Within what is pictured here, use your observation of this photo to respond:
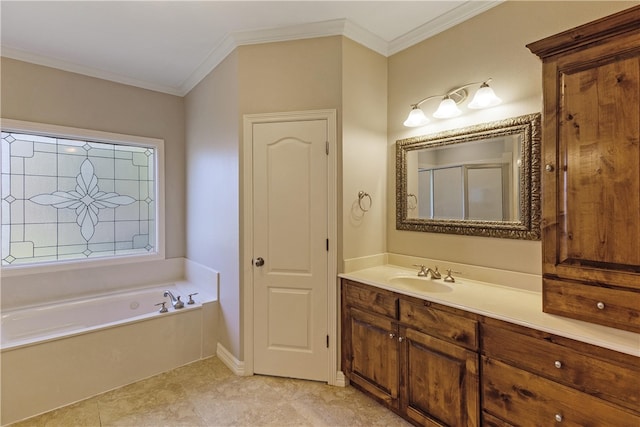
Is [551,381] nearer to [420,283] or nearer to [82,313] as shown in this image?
[420,283]

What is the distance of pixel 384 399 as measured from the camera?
6.54ft

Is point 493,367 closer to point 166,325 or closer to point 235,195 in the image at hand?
point 235,195

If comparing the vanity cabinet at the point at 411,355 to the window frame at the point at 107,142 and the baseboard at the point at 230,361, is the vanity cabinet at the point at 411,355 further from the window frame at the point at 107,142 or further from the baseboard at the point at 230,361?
the window frame at the point at 107,142

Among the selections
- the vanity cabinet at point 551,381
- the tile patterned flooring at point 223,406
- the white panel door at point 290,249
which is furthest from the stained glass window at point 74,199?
the vanity cabinet at point 551,381

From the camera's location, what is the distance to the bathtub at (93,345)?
2014 mm

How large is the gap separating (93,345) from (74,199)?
157 centimetres

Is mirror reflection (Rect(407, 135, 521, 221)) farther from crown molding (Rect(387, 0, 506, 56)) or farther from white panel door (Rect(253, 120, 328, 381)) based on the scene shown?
crown molding (Rect(387, 0, 506, 56))

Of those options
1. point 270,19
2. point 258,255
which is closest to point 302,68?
point 270,19

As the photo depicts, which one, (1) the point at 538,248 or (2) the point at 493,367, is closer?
(2) the point at 493,367

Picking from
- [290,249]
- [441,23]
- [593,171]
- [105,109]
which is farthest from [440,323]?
[105,109]

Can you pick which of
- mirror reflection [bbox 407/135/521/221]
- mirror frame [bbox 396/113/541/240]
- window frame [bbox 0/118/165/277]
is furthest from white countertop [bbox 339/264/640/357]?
window frame [bbox 0/118/165/277]

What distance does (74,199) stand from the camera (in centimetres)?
304

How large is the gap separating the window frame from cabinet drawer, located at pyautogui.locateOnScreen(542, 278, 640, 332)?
139 inches

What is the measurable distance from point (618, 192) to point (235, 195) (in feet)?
7.48
